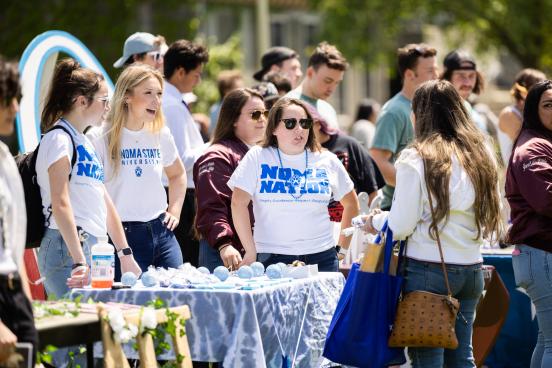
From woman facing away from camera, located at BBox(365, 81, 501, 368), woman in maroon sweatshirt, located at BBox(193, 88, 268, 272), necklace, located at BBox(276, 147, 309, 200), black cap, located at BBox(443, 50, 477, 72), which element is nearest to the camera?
woman facing away from camera, located at BBox(365, 81, 501, 368)

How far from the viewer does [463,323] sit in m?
6.33

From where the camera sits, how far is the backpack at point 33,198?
20.9ft

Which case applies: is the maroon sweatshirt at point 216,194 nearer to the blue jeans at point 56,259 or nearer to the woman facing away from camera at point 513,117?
the blue jeans at point 56,259

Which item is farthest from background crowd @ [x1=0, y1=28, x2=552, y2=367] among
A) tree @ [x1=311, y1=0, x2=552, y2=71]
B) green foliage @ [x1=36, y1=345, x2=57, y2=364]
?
tree @ [x1=311, y1=0, x2=552, y2=71]

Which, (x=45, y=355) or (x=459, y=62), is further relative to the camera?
(x=459, y=62)

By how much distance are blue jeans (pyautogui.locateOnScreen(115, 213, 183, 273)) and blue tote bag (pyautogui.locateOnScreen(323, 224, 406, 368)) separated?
1.45 meters

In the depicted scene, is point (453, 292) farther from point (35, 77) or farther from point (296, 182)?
point (35, 77)

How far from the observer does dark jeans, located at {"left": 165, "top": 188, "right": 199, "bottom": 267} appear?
28.0ft

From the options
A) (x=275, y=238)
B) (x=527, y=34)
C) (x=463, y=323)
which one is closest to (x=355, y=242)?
(x=275, y=238)

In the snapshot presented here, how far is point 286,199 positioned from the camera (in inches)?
277

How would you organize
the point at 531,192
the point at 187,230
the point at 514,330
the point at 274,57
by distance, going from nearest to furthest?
the point at 531,192 → the point at 187,230 → the point at 514,330 → the point at 274,57

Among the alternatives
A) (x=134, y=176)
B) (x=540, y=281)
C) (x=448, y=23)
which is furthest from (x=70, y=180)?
(x=448, y=23)

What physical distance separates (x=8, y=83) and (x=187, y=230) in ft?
12.5

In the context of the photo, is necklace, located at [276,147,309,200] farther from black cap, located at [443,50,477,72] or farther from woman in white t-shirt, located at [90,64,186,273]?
black cap, located at [443,50,477,72]
